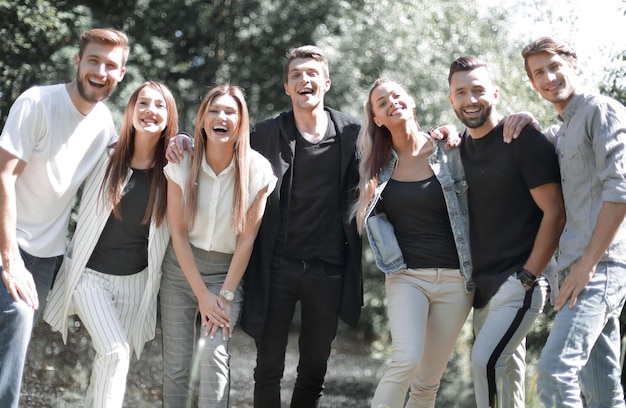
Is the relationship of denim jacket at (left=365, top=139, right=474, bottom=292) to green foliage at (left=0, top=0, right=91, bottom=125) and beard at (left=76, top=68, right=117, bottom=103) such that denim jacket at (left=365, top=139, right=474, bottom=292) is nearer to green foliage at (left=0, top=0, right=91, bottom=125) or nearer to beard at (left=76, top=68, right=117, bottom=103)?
beard at (left=76, top=68, right=117, bottom=103)

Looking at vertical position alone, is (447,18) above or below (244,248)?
above

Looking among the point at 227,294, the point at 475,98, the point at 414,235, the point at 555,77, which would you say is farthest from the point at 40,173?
the point at 555,77

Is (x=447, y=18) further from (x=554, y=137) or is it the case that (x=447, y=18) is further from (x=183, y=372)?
(x=183, y=372)

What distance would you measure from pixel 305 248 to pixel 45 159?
1.53 meters

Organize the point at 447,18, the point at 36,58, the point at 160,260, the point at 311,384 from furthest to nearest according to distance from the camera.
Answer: the point at 447,18 < the point at 36,58 < the point at 311,384 < the point at 160,260

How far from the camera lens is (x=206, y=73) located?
437 inches

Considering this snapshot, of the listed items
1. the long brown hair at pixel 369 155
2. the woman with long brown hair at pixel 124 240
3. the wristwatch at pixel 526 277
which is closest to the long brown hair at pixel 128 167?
the woman with long brown hair at pixel 124 240

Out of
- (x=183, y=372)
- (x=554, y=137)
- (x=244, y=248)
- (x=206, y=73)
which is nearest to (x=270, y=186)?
(x=244, y=248)

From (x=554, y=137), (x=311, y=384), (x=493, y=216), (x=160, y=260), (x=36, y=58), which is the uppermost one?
(x=36, y=58)

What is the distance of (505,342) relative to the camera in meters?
3.80

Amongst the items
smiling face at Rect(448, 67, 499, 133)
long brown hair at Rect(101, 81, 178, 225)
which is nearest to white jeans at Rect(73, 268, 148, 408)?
long brown hair at Rect(101, 81, 178, 225)

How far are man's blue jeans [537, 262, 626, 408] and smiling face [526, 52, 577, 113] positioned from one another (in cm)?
85

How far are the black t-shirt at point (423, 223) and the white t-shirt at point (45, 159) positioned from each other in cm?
177

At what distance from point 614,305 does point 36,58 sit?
779cm
